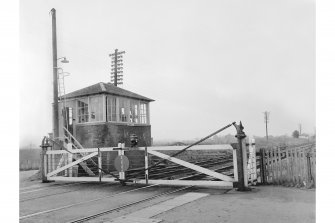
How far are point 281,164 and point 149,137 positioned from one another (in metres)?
13.6

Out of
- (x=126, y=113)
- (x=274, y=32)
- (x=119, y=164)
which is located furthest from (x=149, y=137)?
(x=274, y=32)

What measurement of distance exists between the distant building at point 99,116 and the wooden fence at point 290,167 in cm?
1067

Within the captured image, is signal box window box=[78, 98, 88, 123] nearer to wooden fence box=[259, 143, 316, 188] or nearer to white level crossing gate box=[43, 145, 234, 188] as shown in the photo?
white level crossing gate box=[43, 145, 234, 188]

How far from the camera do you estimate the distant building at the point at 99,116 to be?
18.3 meters

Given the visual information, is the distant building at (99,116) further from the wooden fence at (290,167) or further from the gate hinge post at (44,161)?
the wooden fence at (290,167)

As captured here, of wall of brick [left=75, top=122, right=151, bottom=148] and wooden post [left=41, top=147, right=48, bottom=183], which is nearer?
wooden post [left=41, top=147, right=48, bottom=183]

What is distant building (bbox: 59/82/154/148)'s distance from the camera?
18.3m

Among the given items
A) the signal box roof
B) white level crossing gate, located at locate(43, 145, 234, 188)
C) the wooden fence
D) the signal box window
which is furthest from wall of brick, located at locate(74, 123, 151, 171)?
the wooden fence

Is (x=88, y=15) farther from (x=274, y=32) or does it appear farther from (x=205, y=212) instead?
(x=205, y=212)

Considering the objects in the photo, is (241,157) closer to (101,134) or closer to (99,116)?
(101,134)

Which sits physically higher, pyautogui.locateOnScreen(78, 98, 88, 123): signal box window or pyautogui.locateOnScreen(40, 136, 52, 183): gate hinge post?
pyautogui.locateOnScreen(78, 98, 88, 123): signal box window

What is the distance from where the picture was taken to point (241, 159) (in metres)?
8.73

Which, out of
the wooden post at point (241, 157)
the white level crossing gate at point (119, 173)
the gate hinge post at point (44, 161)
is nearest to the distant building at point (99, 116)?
the white level crossing gate at point (119, 173)

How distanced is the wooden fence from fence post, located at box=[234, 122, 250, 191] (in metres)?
1.38
